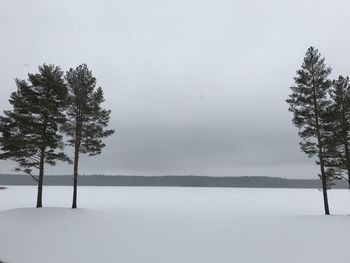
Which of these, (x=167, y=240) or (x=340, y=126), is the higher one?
(x=340, y=126)

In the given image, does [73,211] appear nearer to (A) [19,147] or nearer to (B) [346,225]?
A: (A) [19,147]

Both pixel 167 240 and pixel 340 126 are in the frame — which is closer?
pixel 167 240

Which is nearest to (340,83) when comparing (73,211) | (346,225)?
(346,225)

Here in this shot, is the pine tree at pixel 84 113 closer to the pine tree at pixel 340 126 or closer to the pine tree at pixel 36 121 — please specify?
the pine tree at pixel 36 121

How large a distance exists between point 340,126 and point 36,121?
2624 cm

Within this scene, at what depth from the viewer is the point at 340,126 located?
24.8 metres

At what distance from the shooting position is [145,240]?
13.9 meters

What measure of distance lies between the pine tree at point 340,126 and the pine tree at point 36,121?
76.8ft

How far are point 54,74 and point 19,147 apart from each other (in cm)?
696

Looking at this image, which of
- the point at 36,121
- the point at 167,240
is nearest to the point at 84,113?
the point at 36,121

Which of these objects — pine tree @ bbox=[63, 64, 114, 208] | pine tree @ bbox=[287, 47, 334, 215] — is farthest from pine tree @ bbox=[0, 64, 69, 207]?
pine tree @ bbox=[287, 47, 334, 215]

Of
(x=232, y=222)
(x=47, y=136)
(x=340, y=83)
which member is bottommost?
(x=232, y=222)

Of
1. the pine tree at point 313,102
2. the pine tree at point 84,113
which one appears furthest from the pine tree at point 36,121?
the pine tree at point 313,102

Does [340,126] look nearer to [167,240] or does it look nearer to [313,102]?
[313,102]
